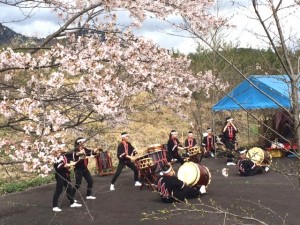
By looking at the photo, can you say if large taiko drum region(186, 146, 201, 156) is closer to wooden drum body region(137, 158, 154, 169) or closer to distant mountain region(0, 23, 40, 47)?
wooden drum body region(137, 158, 154, 169)

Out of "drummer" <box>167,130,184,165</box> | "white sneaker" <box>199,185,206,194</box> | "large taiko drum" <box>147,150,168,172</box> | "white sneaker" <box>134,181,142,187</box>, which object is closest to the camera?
"white sneaker" <box>199,185,206,194</box>

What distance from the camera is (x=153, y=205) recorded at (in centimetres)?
1102

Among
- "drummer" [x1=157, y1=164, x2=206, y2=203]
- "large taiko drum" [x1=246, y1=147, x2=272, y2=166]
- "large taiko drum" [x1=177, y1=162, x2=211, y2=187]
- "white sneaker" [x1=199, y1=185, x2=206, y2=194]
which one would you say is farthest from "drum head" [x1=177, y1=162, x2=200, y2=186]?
"large taiko drum" [x1=246, y1=147, x2=272, y2=166]

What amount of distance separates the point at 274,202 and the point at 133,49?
15.7ft

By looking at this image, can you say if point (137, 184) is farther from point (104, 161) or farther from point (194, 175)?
point (104, 161)

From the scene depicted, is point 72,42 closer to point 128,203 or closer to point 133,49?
point 133,49

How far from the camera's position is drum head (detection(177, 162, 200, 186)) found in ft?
38.4

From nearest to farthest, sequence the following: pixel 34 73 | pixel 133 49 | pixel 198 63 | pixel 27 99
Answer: pixel 27 99
pixel 34 73
pixel 133 49
pixel 198 63

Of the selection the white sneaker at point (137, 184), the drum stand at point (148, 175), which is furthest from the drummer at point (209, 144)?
the drum stand at point (148, 175)

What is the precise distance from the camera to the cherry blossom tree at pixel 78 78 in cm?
611

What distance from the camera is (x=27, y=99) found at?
5992 millimetres

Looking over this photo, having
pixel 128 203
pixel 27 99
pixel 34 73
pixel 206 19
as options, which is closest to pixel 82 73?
pixel 34 73

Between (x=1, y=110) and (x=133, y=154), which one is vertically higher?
(x=1, y=110)

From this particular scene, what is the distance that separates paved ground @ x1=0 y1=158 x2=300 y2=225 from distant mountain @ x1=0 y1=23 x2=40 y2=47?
132 inches
